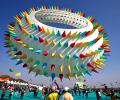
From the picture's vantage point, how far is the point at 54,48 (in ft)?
42.5

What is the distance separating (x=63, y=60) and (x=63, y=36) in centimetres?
139

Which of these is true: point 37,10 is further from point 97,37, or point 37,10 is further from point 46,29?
point 97,37

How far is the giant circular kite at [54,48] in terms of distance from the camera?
42.4ft

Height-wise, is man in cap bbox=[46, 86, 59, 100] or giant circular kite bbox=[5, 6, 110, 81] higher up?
giant circular kite bbox=[5, 6, 110, 81]

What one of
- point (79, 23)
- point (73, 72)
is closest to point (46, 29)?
point (73, 72)

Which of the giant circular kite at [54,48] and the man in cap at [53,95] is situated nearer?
the man in cap at [53,95]

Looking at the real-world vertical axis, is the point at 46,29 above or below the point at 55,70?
above

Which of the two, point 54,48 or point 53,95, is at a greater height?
point 54,48

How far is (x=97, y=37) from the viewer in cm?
1455

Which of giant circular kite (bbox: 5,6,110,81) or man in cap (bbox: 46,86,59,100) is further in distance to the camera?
giant circular kite (bbox: 5,6,110,81)

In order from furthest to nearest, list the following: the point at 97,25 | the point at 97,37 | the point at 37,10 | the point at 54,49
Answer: the point at 37,10 → the point at 97,25 → the point at 97,37 → the point at 54,49

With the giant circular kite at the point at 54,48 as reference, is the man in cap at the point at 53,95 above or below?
below

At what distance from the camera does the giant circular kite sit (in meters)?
12.9

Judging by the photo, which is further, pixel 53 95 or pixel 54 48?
pixel 54 48
